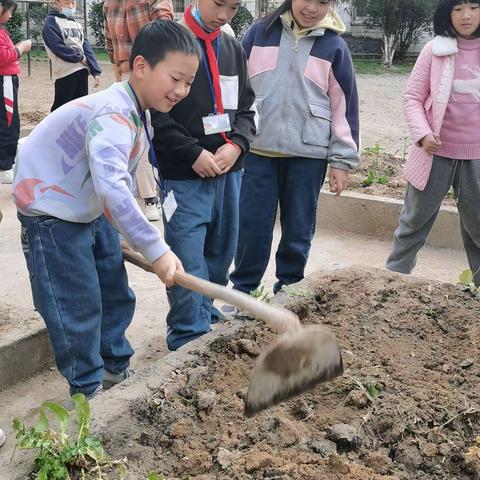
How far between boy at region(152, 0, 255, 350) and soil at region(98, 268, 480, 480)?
1.37 feet

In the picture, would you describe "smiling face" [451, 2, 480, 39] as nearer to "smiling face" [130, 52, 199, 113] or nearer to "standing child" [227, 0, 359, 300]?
"standing child" [227, 0, 359, 300]

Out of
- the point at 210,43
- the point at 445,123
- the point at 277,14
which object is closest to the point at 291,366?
the point at 210,43

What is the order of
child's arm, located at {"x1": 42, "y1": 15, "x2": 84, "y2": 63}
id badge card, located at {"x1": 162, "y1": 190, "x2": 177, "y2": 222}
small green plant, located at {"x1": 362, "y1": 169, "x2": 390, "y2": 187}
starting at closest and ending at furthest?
id badge card, located at {"x1": 162, "y1": 190, "x2": 177, "y2": 222} < small green plant, located at {"x1": 362, "y1": 169, "x2": 390, "y2": 187} < child's arm, located at {"x1": 42, "y1": 15, "x2": 84, "y2": 63}

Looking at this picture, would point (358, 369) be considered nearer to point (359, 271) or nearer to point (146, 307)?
point (359, 271)

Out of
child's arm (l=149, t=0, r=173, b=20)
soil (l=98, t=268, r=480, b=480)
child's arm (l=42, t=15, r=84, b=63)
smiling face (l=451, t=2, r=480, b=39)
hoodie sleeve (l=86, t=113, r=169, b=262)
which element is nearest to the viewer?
soil (l=98, t=268, r=480, b=480)

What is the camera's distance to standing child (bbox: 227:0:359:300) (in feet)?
12.0

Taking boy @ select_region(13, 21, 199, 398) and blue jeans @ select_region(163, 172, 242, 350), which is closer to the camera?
boy @ select_region(13, 21, 199, 398)

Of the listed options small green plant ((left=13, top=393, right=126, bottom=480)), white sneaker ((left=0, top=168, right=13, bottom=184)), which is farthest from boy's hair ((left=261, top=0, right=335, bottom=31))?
white sneaker ((left=0, top=168, right=13, bottom=184))

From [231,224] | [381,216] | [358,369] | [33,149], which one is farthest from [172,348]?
[381,216]

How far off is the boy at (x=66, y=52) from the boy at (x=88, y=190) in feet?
14.4

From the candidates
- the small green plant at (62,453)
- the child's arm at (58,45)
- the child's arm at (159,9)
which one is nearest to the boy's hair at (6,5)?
the child's arm at (58,45)

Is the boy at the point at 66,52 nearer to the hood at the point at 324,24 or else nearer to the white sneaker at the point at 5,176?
the white sneaker at the point at 5,176

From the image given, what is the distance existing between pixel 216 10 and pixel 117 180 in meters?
1.10

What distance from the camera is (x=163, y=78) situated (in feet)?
8.18
